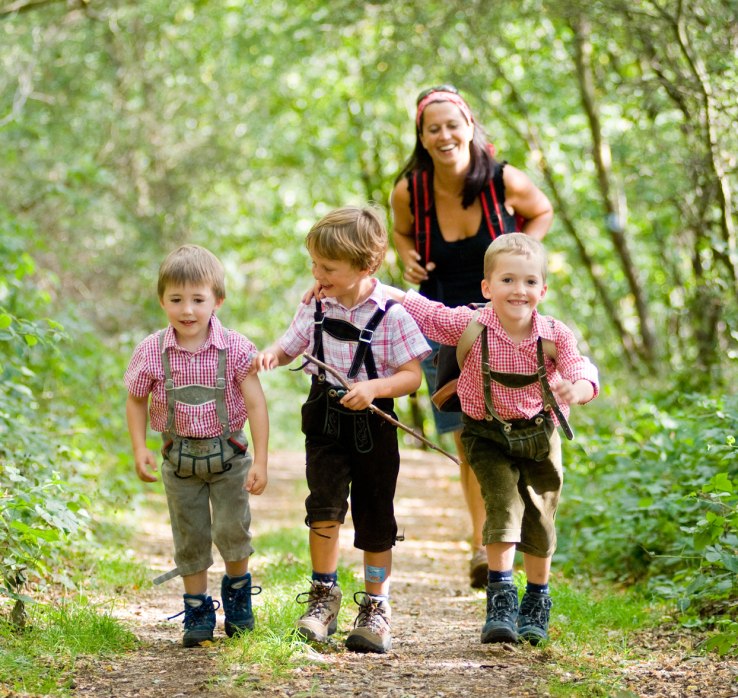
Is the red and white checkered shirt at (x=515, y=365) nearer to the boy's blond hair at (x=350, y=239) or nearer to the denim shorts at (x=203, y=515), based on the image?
the boy's blond hair at (x=350, y=239)

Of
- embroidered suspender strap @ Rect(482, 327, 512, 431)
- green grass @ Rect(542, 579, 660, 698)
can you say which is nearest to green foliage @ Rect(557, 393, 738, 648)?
green grass @ Rect(542, 579, 660, 698)

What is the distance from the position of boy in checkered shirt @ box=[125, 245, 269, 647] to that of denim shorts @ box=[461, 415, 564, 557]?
0.89 m

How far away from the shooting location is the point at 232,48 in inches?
515

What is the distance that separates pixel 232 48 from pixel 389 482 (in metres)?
10.7

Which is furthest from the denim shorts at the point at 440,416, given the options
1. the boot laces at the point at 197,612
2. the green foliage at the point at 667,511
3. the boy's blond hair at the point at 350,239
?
the boot laces at the point at 197,612

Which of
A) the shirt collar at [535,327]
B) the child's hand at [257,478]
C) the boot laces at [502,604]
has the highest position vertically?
the shirt collar at [535,327]

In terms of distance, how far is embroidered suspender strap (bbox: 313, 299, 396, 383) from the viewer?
3682 millimetres

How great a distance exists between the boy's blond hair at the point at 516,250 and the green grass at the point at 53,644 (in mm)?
2112

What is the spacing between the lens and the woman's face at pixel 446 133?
472cm

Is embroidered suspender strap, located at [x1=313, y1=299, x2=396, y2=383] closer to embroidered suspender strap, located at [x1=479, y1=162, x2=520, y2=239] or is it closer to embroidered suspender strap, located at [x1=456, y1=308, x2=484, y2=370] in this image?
embroidered suspender strap, located at [x1=456, y1=308, x2=484, y2=370]

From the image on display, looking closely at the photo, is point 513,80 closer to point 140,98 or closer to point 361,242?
point 140,98

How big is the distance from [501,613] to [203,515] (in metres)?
1.28

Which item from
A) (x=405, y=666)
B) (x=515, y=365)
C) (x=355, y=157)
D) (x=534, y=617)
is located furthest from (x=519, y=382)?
(x=355, y=157)

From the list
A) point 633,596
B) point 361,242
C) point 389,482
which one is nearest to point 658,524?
point 633,596
